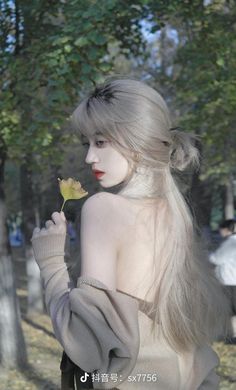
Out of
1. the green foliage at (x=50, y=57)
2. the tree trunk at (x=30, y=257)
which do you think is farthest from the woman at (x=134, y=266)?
the tree trunk at (x=30, y=257)

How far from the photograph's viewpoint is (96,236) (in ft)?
5.24

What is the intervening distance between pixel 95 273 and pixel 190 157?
18.7 inches

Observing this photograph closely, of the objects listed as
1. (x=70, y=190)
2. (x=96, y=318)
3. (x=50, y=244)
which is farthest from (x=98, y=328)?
(x=70, y=190)

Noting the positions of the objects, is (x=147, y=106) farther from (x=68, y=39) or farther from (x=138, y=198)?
(x=68, y=39)

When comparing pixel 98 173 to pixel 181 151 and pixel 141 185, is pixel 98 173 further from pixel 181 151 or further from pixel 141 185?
pixel 181 151

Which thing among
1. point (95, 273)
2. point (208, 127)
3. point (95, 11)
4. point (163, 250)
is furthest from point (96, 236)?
point (208, 127)

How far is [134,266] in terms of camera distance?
64.5 inches

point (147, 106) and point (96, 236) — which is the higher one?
point (147, 106)

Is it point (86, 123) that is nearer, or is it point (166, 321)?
point (166, 321)

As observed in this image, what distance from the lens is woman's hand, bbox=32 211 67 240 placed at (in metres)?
1.74

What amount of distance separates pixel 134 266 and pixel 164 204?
7.9 inches

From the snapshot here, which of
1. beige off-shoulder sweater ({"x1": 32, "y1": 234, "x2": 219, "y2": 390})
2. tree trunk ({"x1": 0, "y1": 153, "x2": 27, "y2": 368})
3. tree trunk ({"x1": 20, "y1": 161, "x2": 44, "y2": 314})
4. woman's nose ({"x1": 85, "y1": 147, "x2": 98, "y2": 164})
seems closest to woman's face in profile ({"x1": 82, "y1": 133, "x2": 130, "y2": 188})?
woman's nose ({"x1": 85, "y1": 147, "x2": 98, "y2": 164})

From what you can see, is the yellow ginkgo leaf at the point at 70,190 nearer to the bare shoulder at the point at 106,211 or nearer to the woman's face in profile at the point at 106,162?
the woman's face in profile at the point at 106,162

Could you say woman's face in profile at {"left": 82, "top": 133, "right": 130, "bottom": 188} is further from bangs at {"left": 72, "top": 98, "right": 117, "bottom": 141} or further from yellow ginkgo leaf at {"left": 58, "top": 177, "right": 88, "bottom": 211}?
yellow ginkgo leaf at {"left": 58, "top": 177, "right": 88, "bottom": 211}
